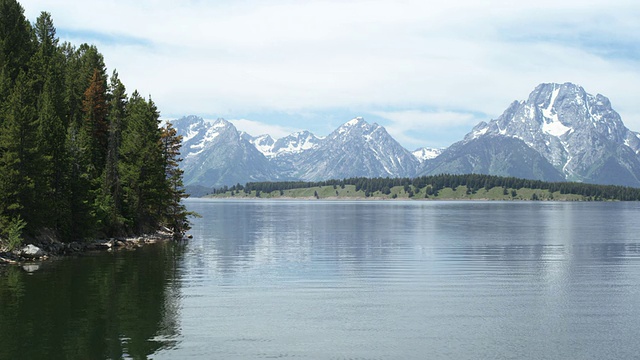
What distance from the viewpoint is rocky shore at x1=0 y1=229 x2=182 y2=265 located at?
229 feet

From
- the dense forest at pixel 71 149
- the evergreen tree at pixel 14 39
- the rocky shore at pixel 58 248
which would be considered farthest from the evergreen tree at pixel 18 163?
the evergreen tree at pixel 14 39

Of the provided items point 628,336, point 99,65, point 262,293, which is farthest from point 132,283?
point 99,65

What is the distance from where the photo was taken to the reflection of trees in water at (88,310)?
3272cm

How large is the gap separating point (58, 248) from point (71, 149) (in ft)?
47.5

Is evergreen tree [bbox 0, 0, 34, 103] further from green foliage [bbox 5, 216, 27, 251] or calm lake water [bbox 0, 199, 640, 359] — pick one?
calm lake water [bbox 0, 199, 640, 359]

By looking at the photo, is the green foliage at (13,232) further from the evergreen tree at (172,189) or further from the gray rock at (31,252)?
the evergreen tree at (172,189)

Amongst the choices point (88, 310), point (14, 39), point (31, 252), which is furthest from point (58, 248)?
point (14, 39)

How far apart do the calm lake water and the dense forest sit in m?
8.63

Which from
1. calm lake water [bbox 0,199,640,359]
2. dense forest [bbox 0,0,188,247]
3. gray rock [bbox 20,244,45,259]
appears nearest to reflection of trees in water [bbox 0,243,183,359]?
calm lake water [bbox 0,199,640,359]

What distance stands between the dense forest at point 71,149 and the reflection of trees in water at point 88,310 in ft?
37.6

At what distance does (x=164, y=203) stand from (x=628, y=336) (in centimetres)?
8768

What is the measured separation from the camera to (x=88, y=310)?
4284 cm

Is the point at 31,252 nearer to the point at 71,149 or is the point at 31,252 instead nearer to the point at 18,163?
the point at 18,163

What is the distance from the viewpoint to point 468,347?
110 feet
